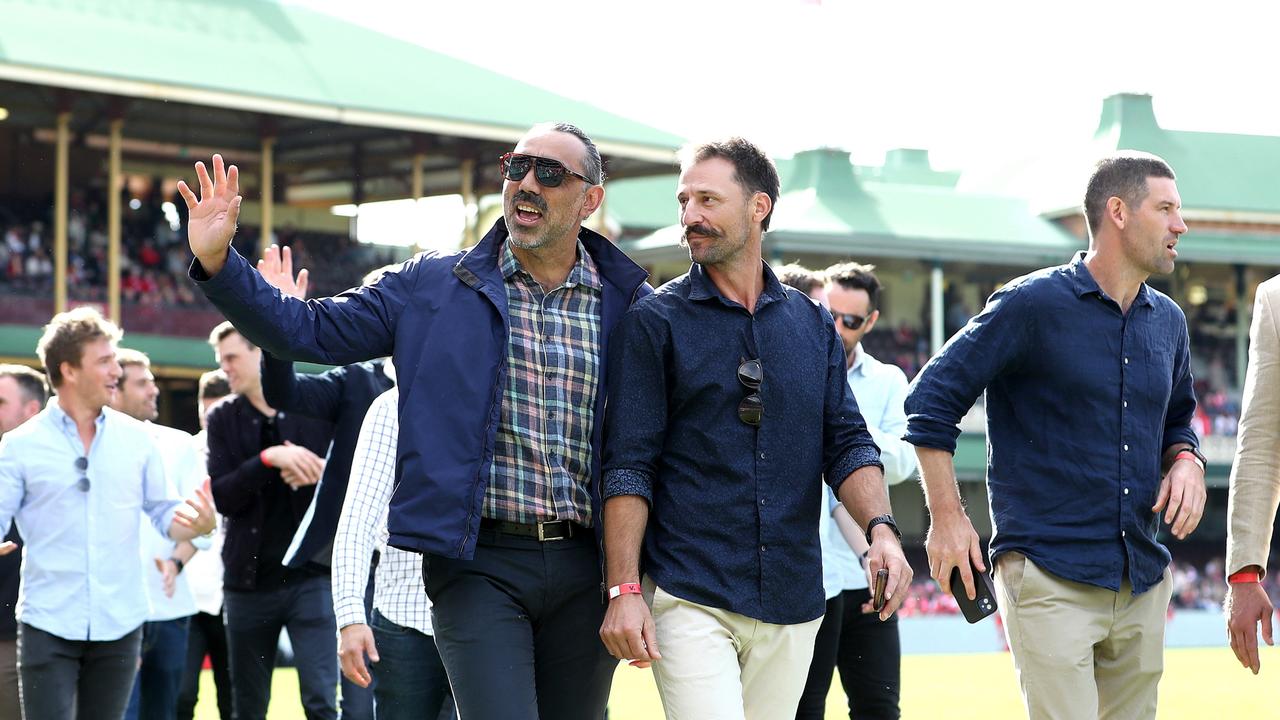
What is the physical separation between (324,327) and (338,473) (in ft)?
9.53

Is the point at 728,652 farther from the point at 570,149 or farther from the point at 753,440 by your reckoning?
the point at 570,149

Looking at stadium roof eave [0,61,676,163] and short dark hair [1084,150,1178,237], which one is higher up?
stadium roof eave [0,61,676,163]

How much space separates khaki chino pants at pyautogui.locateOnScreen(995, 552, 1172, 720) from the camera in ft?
17.4

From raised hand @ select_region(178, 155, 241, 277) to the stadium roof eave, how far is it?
70.1ft

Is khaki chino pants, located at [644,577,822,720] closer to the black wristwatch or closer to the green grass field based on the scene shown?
the black wristwatch

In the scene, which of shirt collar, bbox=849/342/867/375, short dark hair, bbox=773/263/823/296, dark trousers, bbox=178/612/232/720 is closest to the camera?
short dark hair, bbox=773/263/823/296

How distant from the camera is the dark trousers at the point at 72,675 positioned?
6902mm

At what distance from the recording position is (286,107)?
26.7 m

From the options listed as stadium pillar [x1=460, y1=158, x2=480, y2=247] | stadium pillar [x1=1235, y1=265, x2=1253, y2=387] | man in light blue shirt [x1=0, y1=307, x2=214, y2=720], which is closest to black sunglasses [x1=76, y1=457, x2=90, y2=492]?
man in light blue shirt [x1=0, y1=307, x2=214, y2=720]

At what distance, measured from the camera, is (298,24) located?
31.1 metres

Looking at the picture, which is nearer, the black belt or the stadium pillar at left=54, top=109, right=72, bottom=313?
the black belt

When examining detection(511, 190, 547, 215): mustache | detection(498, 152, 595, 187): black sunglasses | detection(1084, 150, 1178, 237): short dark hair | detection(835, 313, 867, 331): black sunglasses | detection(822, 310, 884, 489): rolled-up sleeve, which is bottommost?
detection(822, 310, 884, 489): rolled-up sleeve

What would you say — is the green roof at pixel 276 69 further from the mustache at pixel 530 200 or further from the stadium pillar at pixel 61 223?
the mustache at pixel 530 200

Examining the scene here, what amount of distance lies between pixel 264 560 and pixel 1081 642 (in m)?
4.35
